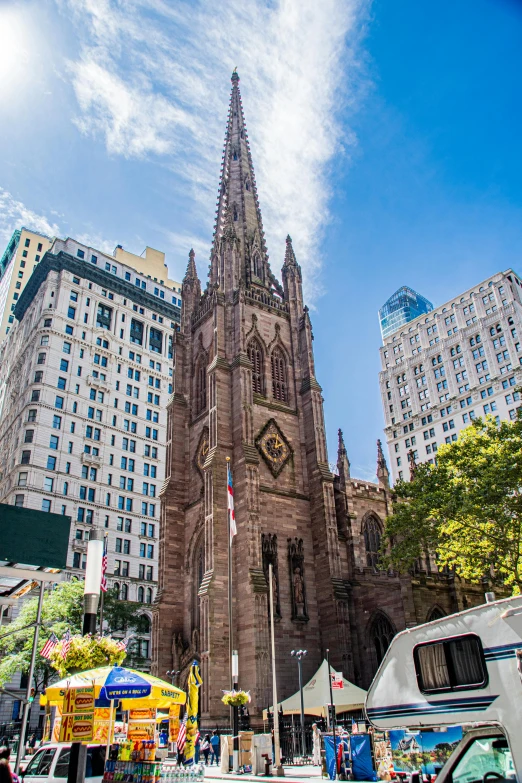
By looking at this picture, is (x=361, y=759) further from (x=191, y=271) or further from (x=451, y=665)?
(x=191, y=271)

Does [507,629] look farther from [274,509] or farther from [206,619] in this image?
[274,509]

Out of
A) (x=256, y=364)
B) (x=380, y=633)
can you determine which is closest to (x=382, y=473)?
(x=256, y=364)

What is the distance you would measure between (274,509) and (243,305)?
16.6m

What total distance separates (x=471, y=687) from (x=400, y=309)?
143 metres

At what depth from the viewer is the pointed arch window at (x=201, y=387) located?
46844 mm

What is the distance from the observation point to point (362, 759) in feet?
62.4

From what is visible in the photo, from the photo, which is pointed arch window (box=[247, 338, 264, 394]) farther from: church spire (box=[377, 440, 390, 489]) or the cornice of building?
the cornice of building

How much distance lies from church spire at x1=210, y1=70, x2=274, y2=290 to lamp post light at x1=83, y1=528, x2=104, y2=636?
1503 inches

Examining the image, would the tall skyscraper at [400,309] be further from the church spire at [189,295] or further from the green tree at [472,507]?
the green tree at [472,507]

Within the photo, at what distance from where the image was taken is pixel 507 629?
677cm

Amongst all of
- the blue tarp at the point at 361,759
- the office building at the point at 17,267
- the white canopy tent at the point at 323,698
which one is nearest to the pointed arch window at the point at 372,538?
the white canopy tent at the point at 323,698

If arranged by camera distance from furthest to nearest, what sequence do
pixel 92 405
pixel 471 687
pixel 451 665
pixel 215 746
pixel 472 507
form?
pixel 92 405, pixel 472 507, pixel 215 746, pixel 451 665, pixel 471 687

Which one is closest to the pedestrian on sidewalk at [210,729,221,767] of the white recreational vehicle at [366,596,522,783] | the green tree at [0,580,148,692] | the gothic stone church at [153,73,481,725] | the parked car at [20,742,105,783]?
the gothic stone church at [153,73,481,725]

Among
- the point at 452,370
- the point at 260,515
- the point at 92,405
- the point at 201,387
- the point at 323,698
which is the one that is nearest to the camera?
the point at 323,698
